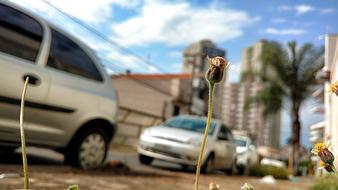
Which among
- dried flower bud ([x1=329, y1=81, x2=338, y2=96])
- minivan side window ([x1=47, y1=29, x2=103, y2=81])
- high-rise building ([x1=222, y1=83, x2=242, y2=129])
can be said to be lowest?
dried flower bud ([x1=329, y1=81, x2=338, y2=96])

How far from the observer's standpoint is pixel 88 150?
539 centimetres

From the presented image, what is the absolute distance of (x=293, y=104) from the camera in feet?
85.6

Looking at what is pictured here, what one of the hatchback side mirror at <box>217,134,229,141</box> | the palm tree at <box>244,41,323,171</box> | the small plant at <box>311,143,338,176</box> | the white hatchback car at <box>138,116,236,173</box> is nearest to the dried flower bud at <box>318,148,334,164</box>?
the small plant at <box>311,143,338,176</box>

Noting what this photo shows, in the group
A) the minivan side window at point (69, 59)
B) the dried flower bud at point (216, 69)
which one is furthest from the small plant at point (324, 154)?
the minivan side window at point (69, 59)

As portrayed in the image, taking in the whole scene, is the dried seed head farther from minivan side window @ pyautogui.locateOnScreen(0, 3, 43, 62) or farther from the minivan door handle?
the minivan door handle

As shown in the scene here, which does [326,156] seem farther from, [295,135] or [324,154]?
[295,135]

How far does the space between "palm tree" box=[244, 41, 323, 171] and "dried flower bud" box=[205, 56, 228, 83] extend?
907 inches

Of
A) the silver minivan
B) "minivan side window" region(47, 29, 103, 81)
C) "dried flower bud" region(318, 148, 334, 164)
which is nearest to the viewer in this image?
"dried flower bud" region(318, 148, 334, 164)

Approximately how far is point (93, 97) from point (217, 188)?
439 cm

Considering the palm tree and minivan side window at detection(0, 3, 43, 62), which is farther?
the palm tree

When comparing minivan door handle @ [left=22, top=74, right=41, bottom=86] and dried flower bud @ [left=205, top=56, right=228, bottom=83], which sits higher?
minivan door handle @ [left=22, top=74, right=41, bottom=86]

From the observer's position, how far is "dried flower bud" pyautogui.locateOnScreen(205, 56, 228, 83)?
3.88 ft

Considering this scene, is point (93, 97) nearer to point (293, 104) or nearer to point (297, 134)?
point (293, 104)

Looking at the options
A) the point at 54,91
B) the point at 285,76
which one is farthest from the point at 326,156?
the point at 285,76
